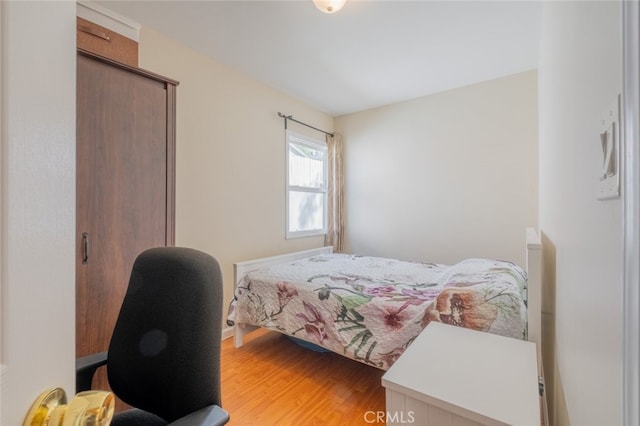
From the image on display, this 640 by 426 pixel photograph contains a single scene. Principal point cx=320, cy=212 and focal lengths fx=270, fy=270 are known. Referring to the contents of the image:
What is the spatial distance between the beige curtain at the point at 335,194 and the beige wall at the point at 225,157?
745mm

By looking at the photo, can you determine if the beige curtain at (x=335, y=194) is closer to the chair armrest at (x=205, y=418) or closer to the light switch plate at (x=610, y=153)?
the chair armrest at (x=205, y=418)

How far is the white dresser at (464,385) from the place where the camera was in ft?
2.73

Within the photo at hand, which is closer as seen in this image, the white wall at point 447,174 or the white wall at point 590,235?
the white wall at point 590,235

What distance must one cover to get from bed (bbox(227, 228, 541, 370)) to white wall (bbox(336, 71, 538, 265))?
820 mm

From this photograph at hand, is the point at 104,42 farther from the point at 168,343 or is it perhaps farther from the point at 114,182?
the point at 168,343

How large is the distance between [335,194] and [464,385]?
3319mm

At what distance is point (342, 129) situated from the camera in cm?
423

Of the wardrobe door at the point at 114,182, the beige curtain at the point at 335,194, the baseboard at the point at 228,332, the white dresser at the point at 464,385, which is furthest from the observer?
the beige curtain at the point at 335,194

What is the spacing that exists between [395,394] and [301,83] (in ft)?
10.3

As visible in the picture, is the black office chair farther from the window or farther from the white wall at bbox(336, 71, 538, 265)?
the white wall at bbox(336, 71, 538, 265)

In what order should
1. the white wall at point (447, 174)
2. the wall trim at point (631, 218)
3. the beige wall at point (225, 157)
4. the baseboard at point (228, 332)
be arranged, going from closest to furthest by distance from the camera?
1. the wall trim at point (631, 218)
2. the beige wall at point (225, 157)
3. the baseboard at point (228, 332)
4. the white wall at point (447, 174)

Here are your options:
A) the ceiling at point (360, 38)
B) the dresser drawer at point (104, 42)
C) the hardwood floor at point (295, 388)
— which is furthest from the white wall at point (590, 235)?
the dresser drawer at point (104, 42)

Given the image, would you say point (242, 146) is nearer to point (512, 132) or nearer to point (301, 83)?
point (301, 83)

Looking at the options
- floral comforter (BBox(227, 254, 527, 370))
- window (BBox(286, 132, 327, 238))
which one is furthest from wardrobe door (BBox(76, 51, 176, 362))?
window (BBox(286, 132, 327, 238))
